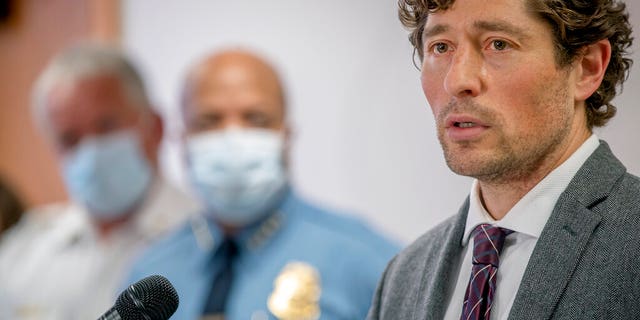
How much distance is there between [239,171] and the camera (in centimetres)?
243

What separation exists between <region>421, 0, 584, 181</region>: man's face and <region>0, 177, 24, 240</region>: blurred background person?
108 inches

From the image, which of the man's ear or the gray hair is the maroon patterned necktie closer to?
the man's ear

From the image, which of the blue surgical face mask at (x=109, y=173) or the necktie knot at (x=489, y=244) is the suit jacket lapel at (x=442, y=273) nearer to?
the necktie knot at (x=489, y=244)

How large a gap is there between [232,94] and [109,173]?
0.74 metres

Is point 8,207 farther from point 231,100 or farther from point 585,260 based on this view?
point 585,260

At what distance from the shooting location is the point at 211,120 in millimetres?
2406

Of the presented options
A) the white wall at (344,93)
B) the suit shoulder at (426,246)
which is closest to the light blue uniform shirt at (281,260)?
the white wall at (344,93)

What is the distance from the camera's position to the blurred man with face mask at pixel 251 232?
213 centimetres

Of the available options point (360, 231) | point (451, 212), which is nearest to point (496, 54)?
point (451, 212)

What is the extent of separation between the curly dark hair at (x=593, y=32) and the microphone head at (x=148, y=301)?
0.41 metres

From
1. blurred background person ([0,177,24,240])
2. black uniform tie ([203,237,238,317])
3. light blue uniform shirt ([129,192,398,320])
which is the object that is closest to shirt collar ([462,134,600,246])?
light blue uniform shirt ([129,192,398,320])

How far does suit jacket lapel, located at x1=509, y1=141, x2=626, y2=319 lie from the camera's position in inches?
38.7

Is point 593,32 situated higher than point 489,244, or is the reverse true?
point 593,32

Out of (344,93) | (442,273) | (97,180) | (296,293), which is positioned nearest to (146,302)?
(442,273)
